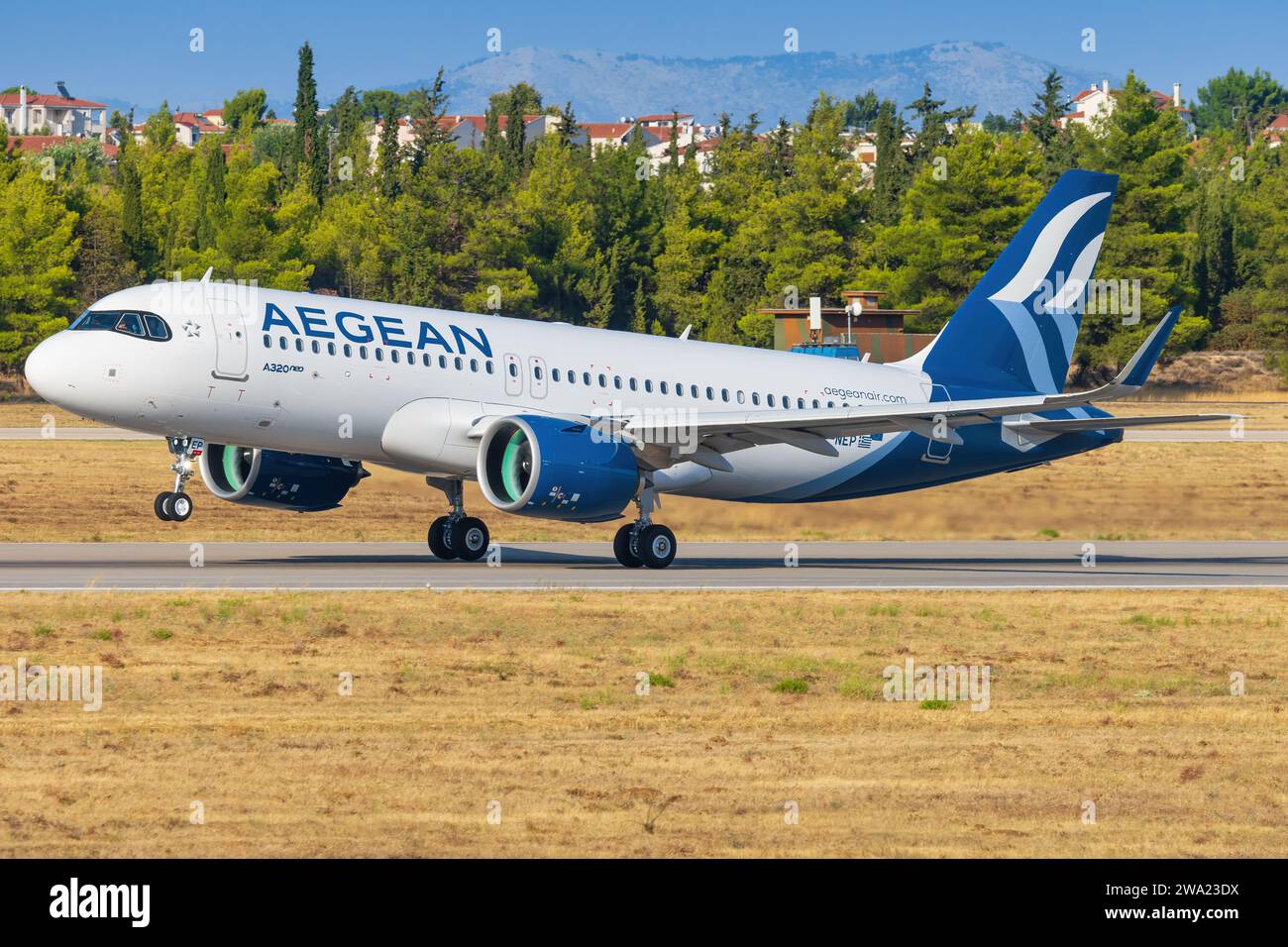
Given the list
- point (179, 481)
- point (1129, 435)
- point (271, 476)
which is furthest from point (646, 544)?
point (1129, 435)

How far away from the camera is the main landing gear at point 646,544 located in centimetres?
3275

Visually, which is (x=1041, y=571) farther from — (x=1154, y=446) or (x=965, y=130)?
(x=965, y=130)

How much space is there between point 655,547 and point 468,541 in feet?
13.2

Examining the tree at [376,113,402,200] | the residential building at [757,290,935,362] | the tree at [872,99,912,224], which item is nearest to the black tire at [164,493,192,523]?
the residential building at [757,290,935,362]

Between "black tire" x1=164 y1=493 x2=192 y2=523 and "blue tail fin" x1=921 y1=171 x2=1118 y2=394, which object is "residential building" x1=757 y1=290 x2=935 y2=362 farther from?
"black tire" x1=164 y1=493 x2=192 y2=523

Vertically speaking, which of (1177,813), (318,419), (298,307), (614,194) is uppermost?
(614,194)

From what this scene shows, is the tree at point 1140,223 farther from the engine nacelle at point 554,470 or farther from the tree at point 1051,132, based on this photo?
the engine nacelle at point 554,470

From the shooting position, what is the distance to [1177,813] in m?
14.2

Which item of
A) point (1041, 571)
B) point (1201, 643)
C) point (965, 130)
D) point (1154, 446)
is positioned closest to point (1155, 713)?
point (1201, 643)

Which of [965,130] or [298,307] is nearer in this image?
[298,307]

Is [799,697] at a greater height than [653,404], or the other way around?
[653,404]

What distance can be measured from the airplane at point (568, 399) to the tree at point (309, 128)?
259ft

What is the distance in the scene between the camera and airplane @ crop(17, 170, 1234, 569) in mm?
28859
